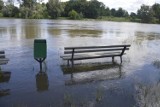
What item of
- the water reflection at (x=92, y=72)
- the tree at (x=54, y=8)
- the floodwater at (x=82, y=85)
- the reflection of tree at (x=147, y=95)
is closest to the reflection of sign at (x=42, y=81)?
the floodwater at (x=82, y=85)

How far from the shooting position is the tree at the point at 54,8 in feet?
353

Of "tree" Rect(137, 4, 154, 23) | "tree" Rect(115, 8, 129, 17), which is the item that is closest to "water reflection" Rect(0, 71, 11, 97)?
"tree" Rect(137, 4, 154, 23)

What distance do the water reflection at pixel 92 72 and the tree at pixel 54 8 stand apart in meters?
97.0

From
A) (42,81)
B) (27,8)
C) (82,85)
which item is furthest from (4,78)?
(27,8)

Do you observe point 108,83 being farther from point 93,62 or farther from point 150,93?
point 93,62

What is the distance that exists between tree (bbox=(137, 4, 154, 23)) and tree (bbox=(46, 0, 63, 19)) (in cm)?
3489

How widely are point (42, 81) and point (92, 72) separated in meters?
2.48

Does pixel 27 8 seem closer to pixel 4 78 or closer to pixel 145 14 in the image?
pixel 145 14

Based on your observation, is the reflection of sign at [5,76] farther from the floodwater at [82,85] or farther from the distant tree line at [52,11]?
the distant tree line at [52,11]

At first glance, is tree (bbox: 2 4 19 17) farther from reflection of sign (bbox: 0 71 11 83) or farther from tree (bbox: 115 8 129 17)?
reflection of sign (bbox: 0 71 11 83)

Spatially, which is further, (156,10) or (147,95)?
(156,10)

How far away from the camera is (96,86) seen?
928 cm

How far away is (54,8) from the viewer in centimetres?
10875

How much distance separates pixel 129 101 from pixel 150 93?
2.97ft
